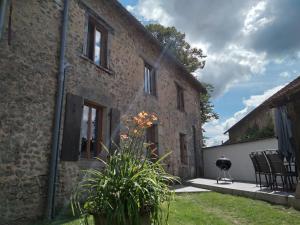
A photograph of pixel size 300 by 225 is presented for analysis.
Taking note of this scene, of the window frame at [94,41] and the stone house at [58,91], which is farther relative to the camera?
the window frame at [94,41]

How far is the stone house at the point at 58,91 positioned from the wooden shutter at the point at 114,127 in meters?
0.03

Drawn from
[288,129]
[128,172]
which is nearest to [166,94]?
[288,129]

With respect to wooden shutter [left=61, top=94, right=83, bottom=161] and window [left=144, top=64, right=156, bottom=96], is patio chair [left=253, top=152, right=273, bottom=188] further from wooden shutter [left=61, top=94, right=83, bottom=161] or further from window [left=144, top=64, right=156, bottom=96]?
window [left=144, top=64, right=156, bottom=96]

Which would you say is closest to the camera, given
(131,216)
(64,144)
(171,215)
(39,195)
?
(131,216)

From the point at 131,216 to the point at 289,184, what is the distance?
5.20 metres

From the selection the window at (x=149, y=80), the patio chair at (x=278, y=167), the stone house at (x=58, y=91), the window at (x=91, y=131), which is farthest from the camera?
the window at (x=149, y=80)

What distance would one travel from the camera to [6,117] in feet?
14.6

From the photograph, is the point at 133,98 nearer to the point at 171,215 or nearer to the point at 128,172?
the point at 171,215

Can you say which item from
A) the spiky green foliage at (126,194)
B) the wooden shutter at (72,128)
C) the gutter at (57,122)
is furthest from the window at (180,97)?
the spiky green foliage at (126,194)

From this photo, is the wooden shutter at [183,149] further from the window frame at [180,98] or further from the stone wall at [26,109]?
the stone wall at [26,109]

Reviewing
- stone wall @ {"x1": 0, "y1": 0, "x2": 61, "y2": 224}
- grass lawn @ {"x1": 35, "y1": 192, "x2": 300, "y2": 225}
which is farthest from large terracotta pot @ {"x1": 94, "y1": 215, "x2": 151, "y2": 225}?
stone wall @ {"x1": 0, "y1": 0, "x2": 61, "y2": 224}

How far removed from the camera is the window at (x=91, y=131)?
20.4 feet

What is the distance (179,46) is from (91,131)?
1474 cm

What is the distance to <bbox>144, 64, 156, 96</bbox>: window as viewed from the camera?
9.84m
